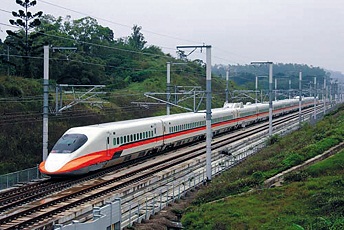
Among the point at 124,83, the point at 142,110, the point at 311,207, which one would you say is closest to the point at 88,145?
the point at 311,207

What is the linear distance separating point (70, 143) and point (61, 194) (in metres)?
4.27

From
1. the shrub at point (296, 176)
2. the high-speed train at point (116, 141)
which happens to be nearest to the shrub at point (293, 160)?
the shrub at point (296, 176)

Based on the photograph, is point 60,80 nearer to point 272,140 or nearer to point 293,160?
point 272,140

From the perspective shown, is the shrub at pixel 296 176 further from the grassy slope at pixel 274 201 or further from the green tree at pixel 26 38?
the green tree at pixel 26 38

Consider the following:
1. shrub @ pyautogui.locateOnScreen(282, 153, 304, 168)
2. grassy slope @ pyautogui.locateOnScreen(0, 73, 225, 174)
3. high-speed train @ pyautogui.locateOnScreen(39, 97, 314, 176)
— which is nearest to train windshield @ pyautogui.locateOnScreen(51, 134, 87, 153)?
high-speed train @ pyautogui.locateOnScreen(39, 97, 314, 176)

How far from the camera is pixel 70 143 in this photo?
28.2 meters

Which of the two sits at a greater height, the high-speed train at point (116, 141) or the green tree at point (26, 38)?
the green tree at point (26, 38)

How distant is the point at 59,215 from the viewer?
20.8 m

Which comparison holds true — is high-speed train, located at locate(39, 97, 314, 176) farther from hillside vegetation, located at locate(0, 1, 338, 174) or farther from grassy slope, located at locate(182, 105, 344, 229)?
grassy slope, located at locate(182, 105, 344, 229)

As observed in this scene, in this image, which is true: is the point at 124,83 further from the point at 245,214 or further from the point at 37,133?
the point at 245,214

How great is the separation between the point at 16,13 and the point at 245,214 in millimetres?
36441

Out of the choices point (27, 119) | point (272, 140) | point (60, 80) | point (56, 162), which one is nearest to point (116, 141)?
A: point (56, 162)

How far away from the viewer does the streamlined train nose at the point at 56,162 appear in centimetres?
2702

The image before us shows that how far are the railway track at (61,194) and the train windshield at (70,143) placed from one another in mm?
1763
